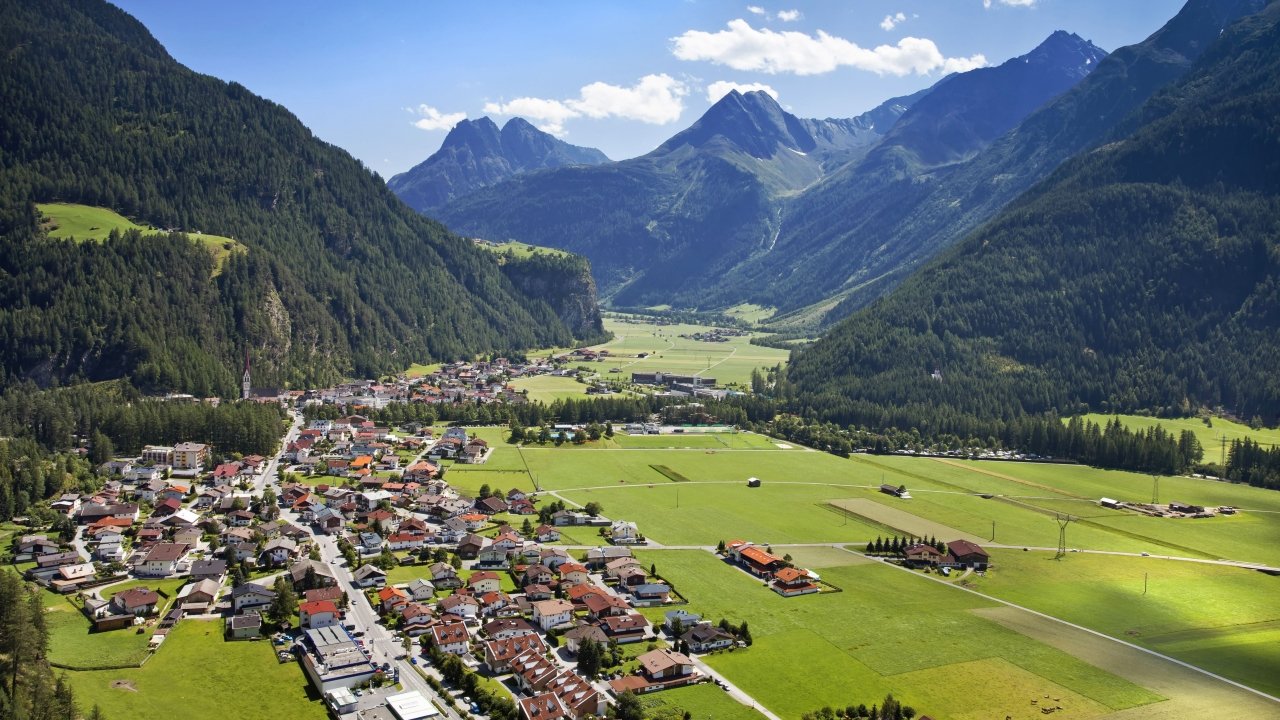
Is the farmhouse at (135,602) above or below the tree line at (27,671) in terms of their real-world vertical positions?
below

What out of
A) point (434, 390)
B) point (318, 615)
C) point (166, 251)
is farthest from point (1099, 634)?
point (166, 251)

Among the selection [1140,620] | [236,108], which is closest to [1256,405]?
[1140,620]

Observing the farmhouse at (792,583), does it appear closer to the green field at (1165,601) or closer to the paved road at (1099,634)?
the paved road at (1099,634)

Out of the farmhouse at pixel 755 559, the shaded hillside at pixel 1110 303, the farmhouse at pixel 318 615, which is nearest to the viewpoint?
the farmhouse at pixel 318 615

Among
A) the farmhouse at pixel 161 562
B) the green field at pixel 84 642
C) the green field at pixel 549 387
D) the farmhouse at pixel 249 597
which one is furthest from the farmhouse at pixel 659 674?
the green field at pixel 549 387

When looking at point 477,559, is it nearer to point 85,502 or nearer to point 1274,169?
point 85,502

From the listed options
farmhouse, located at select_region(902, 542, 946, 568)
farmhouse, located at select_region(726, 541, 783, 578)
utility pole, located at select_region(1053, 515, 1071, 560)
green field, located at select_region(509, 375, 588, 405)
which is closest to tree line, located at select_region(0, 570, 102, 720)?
farmhouse, located at select_region(726, 541, 783, 578)

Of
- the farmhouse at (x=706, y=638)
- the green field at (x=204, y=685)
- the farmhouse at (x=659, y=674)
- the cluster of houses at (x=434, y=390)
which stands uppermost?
the cluster of houses at (x=434, y=390)

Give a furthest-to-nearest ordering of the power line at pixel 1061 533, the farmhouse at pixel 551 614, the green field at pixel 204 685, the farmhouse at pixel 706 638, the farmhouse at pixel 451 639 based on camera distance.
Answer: the power line at pixel 1061 533, the farmhouse at pixel 551 614, the farmhouse at pixel 706 638, the farmhouse at pixel 451 639, the green field at pixel 204 685

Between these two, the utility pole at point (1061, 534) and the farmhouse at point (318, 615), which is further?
the utility pole at point (1061, 534)
